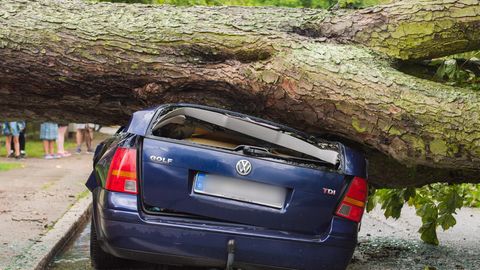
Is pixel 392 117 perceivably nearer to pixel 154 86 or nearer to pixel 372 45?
pixel 372 45

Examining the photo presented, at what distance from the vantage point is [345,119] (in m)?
5.33

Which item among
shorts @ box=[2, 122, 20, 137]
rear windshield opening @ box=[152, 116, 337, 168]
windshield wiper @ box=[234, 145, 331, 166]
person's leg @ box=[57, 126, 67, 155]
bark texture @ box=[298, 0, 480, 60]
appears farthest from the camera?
person's leg @ box=[57, 126, 67, 155]

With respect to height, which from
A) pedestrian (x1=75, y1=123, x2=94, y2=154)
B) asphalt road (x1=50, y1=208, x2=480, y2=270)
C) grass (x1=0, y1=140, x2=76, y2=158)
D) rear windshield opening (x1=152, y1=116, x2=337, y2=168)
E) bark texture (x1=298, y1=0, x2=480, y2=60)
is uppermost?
bark texture (x1=298, y1=0, x2=480, y2=60)

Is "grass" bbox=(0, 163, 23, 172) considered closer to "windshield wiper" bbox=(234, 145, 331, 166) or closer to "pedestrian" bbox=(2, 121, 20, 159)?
"pedestrian" bbox=(2, 121, 20, 159)

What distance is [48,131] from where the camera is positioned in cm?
1833

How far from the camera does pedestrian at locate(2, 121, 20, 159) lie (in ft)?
58.0

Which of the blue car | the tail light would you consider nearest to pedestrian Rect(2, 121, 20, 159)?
the blue car

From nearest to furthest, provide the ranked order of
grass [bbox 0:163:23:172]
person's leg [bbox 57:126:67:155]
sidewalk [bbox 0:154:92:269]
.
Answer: sidewalk [bbox 0:154:92:269]
grass [bbox 0:163:23:172]
person's leg [bbox 57:126:67:155]

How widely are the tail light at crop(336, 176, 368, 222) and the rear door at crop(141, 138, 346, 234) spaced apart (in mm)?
132

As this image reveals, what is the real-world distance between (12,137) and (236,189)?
1574 cm

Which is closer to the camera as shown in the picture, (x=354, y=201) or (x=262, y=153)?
(x=262, y=153)

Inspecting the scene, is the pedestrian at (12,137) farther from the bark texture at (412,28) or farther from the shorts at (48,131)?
the bark texture at (412,28)

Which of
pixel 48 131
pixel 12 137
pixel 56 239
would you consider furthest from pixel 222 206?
pixel 12 137

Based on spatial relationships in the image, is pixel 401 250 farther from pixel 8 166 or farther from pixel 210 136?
pixel 8 166
